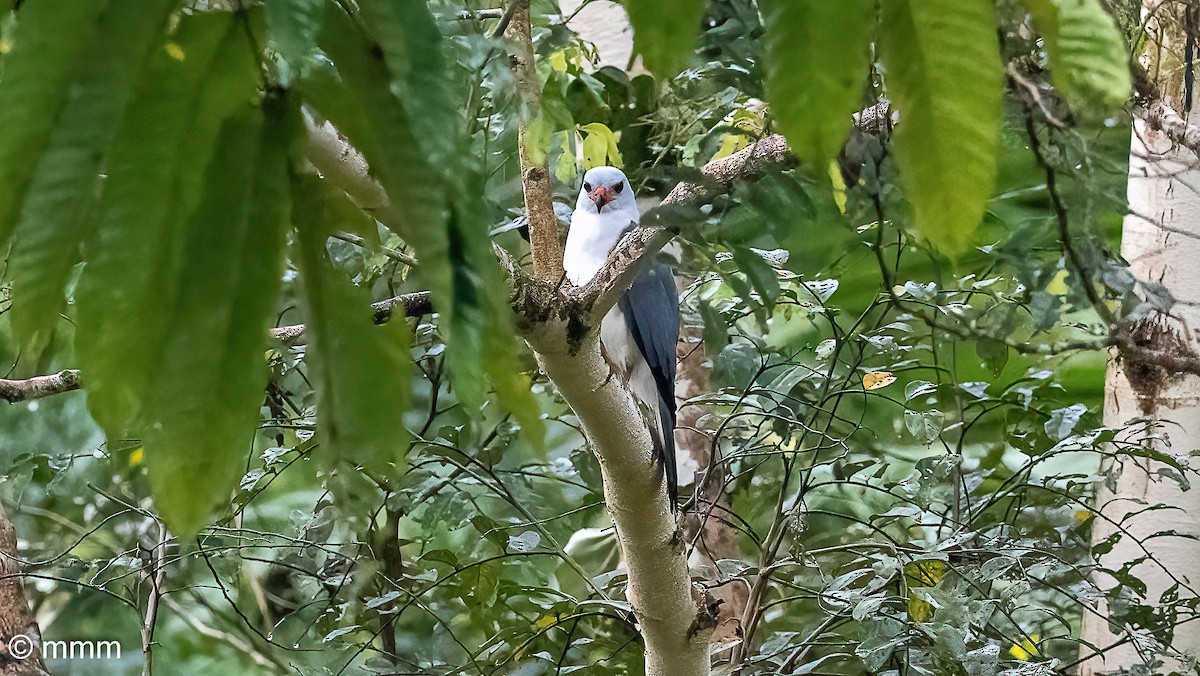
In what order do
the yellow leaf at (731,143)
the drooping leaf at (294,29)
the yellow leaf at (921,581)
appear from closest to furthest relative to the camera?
the drooping leaf at (294,29) < the yellow leaf at (921,581) < the yellow leaf at (731,143)

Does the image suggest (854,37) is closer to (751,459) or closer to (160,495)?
(160,495)

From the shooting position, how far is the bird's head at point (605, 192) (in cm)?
179

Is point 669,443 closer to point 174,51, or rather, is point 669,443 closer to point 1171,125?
point 1171,125

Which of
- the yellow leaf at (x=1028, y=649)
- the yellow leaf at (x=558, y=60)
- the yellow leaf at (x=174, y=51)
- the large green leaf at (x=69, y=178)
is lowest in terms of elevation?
the large green leaf at (x=69, y=178)

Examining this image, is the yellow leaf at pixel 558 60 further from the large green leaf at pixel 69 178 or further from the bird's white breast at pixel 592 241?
the large green leaf at pixel 69 178

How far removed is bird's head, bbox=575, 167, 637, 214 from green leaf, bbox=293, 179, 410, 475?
1.55 meters

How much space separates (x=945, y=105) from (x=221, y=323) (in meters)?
0.15

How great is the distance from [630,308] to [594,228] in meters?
0.18

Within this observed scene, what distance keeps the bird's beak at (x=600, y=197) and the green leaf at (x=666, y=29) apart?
1.62 metres

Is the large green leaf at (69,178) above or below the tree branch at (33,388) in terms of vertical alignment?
below

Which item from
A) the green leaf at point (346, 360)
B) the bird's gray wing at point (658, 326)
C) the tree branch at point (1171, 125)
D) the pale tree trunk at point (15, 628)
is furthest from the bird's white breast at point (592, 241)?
the green leaf at point (346, 360)

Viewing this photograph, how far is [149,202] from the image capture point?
20 cm

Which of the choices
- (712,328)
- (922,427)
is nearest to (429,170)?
(712,328)

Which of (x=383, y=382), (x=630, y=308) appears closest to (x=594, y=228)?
(x=630, y=308)
